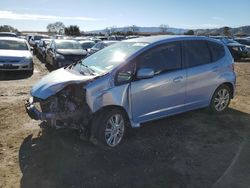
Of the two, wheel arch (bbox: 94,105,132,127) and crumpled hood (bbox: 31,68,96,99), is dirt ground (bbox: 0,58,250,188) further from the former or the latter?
crumpled hood (bbox: 31,68,96,99)

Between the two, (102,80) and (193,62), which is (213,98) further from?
(102,80)

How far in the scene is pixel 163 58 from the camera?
580 centimetres

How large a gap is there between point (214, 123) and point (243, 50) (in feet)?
59.5

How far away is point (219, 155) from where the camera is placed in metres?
5.01

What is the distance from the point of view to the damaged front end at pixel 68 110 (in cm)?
500

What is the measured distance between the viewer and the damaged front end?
4996 millimetres

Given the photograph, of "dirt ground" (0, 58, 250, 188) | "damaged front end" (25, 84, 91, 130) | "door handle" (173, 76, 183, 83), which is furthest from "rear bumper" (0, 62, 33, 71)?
"door handle" (173, 76, 183, 83)

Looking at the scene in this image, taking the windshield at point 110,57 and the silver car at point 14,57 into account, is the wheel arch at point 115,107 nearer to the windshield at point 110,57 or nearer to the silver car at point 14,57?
the windshield at point 110,57

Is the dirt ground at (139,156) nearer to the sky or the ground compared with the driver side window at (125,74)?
nearer to the ground

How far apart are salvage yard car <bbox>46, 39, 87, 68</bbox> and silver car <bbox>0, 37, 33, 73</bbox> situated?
3.97ft

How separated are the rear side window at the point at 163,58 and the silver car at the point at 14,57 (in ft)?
26.9

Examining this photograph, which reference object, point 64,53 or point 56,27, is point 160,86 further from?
point 56,27

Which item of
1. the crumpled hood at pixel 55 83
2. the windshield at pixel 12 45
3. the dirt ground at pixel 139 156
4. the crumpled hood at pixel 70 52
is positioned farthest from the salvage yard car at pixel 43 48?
the crumpled hood at pixel 55 83

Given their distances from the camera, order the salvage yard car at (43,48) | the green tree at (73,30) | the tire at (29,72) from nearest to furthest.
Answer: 1. the tire at (29,72)
2. the salvage yard car at (43,48)
3. the green tree at (73,30)
